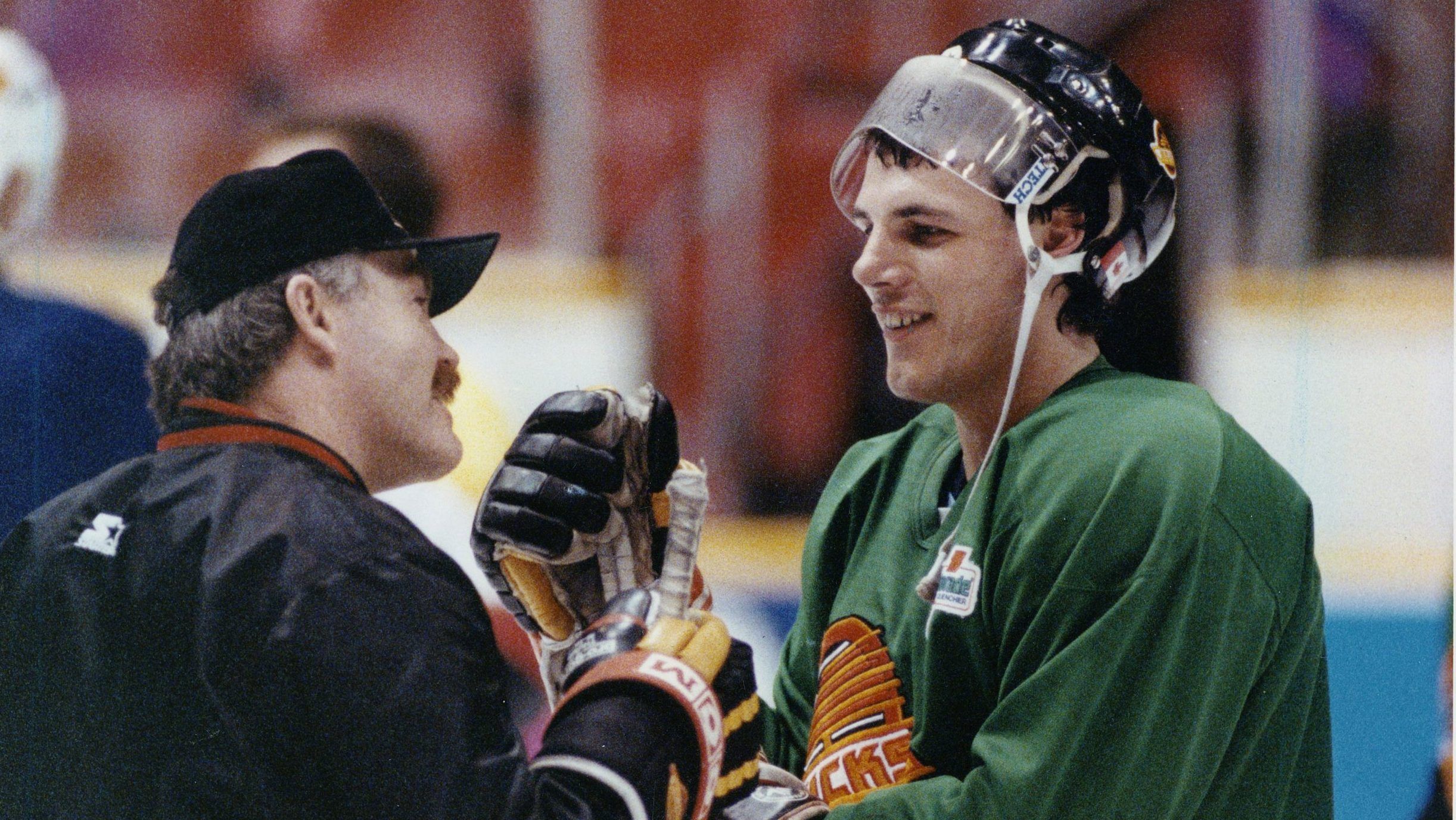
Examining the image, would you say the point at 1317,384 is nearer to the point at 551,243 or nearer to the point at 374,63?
the point at 551,243

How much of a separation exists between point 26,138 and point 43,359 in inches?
13.3

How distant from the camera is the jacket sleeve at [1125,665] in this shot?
1539 millimetres

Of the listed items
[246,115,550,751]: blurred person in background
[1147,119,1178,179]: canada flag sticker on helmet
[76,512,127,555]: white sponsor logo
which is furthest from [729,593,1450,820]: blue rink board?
[76,512,127,555]: white sponsor logo

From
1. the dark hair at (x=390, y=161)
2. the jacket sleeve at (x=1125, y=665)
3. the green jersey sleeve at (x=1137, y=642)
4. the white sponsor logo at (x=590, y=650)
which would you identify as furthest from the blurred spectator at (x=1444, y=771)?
the dark hair at (x=390, y=161)

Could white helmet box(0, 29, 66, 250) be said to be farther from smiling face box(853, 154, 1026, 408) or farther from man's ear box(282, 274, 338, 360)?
smiling face box(853, 154, 1026, 408)

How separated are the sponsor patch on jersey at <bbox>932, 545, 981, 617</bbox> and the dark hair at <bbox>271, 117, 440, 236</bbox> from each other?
996 millimetres

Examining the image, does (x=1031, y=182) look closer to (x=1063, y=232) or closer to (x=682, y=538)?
(x=1063, y=232)

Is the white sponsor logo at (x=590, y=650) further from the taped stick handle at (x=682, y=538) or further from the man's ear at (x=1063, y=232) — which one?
the man's ear at (x=1063, y=232)

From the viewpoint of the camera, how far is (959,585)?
1.69 meters

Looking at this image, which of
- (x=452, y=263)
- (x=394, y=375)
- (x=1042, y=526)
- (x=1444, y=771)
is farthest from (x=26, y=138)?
(x=1444, y=771)

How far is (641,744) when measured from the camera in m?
1.49

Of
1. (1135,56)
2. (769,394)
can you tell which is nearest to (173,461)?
(769,394)

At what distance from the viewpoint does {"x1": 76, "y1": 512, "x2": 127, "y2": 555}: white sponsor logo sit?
1.60 m

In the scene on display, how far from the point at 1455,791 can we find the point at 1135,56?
1297mm
